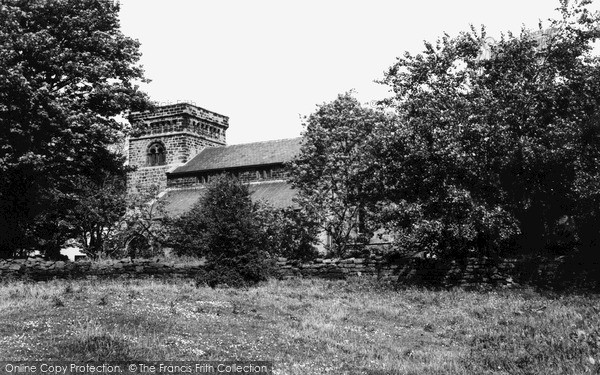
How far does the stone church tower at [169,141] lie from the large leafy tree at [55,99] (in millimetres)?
31916

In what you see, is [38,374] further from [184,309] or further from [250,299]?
[250,299]

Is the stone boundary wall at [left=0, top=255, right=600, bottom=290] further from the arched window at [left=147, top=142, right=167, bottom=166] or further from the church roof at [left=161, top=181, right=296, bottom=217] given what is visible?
the arched window at [left=147, top=142, right=167, bottom=166]

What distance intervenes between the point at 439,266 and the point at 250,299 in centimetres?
853

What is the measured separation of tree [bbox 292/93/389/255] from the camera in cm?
3262

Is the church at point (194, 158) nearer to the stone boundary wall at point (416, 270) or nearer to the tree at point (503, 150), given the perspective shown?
the stone boundary wall at point (416, 270)

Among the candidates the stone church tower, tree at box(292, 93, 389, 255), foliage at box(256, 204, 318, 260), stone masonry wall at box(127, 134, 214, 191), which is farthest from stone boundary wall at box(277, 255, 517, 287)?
the stone church tower

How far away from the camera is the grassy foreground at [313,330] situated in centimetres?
1062

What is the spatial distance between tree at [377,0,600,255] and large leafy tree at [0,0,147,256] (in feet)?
47.1

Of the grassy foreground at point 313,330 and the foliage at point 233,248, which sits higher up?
the foliage at point 233,248

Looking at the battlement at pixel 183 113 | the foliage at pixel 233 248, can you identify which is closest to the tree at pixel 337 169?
the foliage at pixel 233 248

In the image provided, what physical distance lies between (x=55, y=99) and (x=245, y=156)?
29913 mm

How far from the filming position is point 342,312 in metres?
16.1

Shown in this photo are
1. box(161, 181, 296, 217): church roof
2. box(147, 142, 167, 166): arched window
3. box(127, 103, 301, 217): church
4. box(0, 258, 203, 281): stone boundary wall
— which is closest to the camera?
box(0, 258, 203, 281): stone boundary wall

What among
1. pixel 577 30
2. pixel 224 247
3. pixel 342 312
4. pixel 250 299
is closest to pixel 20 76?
pixel 224 247
